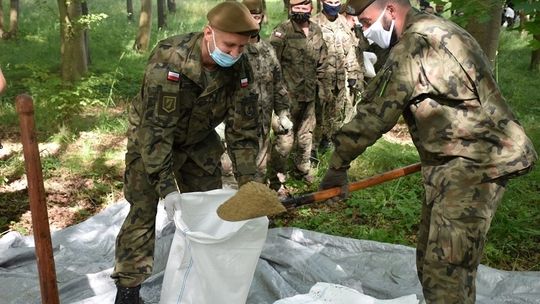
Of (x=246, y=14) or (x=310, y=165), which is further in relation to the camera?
(x=310, y=165)

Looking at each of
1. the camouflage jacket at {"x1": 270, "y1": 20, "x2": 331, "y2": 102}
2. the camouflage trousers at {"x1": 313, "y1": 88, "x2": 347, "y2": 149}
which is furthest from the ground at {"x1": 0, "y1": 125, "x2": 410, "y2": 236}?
the camouflage trousers at {"x1": 313, "y1": 88, "x2": 347, "y2": 149}

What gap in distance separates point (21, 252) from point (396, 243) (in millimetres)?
2798

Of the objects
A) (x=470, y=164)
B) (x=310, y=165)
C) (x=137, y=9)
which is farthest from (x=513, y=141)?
(x=137, y=9)

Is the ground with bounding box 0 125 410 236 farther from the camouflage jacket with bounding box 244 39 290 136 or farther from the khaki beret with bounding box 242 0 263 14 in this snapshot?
the khaki beret with bounding box 242 0 263 14

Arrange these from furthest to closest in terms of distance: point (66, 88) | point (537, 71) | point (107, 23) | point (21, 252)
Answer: point (107, 23)
point (537, 71)
point (66, 88)
point (21, 252)

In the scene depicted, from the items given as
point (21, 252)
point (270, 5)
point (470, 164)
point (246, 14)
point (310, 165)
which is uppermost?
point (246, 14)

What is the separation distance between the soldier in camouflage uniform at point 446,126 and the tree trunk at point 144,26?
10580 millimetres

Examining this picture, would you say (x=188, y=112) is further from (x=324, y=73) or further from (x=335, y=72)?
(x=335, y=72)

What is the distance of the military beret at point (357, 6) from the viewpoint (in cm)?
252

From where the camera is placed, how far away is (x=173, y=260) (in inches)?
104

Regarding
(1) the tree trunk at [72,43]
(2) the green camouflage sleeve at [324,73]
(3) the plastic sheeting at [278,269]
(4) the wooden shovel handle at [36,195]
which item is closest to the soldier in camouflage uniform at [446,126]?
(3) the plastic sheeting at [278,269]

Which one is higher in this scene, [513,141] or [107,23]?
[513,141]

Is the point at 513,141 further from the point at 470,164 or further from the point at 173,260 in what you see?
the point at 173,260

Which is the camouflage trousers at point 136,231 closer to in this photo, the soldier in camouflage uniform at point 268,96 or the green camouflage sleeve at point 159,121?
the green camouflage sleeve at point 159,121
